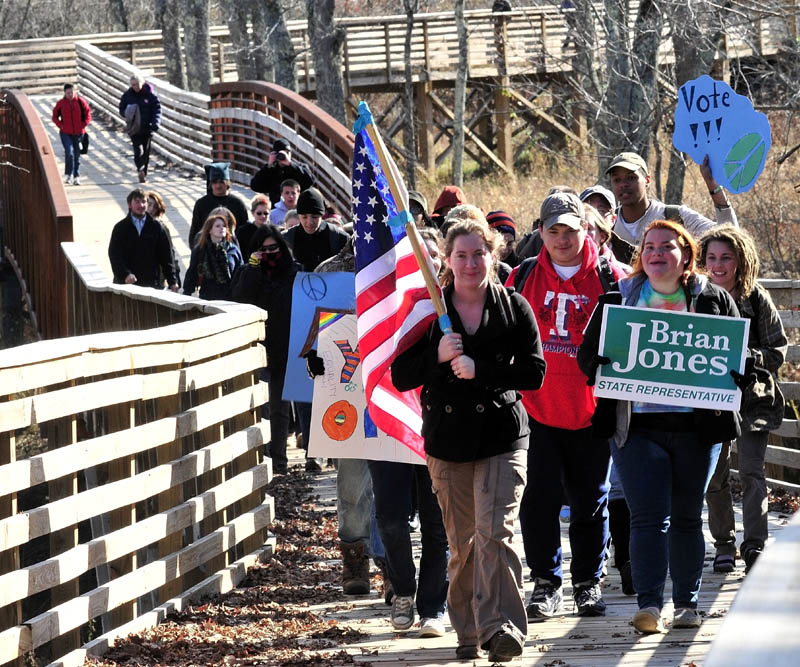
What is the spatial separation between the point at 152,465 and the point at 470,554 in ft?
9.15

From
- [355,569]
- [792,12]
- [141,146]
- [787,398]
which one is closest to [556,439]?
[355,569]

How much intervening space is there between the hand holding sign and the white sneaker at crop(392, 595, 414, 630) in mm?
3527

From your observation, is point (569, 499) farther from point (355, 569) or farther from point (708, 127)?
point (708, 127)

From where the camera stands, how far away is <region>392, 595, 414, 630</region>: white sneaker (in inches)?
259

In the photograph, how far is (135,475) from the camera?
6.72 meters

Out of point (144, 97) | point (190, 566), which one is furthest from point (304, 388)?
point (144, 97)

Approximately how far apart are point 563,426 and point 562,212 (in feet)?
3.29

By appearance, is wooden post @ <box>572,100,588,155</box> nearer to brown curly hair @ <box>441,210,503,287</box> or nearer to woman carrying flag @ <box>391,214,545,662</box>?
brown curly hair @ <box>441,210,503,287</box>

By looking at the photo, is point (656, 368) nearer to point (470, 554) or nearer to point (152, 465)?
point (470, 554)

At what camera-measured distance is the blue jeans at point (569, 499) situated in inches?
261

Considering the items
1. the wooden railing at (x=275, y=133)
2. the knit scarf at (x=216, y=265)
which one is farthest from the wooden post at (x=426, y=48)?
the knit scarf at (x=216, y=265)

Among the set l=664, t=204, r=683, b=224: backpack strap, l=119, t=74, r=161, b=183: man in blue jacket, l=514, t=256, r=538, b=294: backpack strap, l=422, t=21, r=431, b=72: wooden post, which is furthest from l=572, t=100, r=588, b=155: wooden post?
l=514, t=256, r=538, b=294: backpack strap

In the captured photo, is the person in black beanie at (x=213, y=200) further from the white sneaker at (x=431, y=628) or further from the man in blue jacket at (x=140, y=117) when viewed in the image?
the man in blue jacket at (x=140, y=117)

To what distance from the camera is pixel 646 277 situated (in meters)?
6.30
